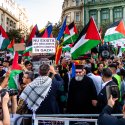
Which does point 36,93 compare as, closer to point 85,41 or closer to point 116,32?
point 85,41

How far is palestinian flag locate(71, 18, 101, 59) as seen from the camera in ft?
25.2

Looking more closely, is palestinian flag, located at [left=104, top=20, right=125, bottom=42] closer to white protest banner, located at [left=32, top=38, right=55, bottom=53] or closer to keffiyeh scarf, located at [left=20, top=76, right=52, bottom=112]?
white protest banner, located at [left=32, top=38, right=55, bottom=53]

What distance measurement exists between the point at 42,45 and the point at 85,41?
0.97 m

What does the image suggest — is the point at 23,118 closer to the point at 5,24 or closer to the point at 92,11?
the point at 92,11

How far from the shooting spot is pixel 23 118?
16.9 feet

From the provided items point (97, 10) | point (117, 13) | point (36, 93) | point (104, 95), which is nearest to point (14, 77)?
point (36, 93)

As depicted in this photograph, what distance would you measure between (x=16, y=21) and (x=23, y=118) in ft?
343

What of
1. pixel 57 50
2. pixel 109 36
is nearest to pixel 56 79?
pixel 57 50

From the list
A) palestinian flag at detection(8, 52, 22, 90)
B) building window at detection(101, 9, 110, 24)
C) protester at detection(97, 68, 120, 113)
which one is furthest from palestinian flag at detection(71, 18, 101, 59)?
building window at detection(101, 9, 110, 24)

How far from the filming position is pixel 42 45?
8031 millimetres

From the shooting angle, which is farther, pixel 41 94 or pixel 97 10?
pixel 97 10

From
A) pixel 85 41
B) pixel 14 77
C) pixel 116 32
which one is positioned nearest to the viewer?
pixel 14 77

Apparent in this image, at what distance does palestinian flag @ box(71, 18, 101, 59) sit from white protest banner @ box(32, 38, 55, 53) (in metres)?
0.55

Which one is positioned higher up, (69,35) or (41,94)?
(69,35)
